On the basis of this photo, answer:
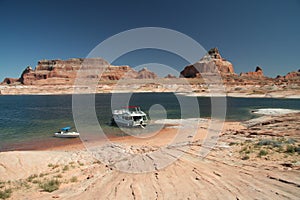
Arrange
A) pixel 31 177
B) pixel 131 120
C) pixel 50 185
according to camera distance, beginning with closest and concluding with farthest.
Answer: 1. pixel 50 185
2. pixel 31 177
3. pixel 131 120

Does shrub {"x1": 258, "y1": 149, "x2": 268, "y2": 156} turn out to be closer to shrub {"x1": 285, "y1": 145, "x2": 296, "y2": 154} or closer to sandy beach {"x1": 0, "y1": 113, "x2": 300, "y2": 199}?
sandy beach {"x1": 0, "y1": 113, "x2": 300, "y2": 199}

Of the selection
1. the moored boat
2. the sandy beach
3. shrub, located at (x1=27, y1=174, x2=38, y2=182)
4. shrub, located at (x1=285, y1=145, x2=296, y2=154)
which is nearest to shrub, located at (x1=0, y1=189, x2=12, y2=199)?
the sandy beach

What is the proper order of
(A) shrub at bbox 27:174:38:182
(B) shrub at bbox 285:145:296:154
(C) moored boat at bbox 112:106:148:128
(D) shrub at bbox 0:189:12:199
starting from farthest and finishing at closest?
(C) moored boat at bbox 112:106:148:128
(B) shrub at bbox 285:145:296:154
(A) shrub at bbox 27:174:38:182
(D) shrub at bbox 0:189:12:199

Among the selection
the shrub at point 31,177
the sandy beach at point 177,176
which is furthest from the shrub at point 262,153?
the shrub at point 31,177

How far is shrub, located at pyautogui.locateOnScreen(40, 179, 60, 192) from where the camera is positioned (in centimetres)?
904

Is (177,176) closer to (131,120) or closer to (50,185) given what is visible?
(50,185)

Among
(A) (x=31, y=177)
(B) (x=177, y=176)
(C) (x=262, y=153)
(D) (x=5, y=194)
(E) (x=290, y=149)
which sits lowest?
(A) (x=31, y=177)

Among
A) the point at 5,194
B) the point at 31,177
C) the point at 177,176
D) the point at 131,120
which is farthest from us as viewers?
the point at 131,120

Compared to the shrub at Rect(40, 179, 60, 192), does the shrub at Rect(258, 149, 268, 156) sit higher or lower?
higher

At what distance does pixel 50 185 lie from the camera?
9.44 metres

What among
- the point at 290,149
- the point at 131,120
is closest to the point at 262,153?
the point at 290,149

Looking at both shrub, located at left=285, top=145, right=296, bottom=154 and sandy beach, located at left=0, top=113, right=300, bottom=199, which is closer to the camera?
sandy beach, located at left=0, top=113, right=300, bottom=199

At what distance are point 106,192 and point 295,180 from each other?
6.88 meters

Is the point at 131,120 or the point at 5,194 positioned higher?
the point at 131,120
